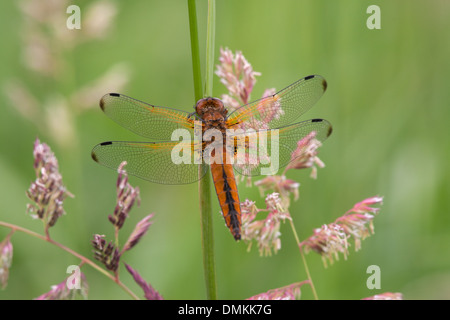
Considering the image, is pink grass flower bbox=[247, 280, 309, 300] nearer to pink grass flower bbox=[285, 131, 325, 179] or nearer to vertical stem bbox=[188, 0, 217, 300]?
vertical stem bbox=[188, 0, 217, 300]

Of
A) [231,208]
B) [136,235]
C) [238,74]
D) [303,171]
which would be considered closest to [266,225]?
[231,208]

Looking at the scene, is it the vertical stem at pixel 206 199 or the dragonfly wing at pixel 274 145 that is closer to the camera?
the vertical stem at pixel 206 199

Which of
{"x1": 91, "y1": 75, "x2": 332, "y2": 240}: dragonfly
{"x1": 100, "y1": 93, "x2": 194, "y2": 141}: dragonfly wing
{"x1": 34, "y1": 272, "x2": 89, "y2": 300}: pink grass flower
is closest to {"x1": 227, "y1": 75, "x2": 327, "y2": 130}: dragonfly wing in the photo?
{"x1": 91, "y1": 75, "x2": 332, "y2": 240}: dragonfly

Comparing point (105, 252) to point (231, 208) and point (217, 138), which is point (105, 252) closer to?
point (231, 208)

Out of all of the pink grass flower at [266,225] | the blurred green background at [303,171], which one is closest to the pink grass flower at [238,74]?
the pink grass flower at [266,225]

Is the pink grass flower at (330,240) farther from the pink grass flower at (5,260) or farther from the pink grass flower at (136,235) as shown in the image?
the pink grass flower at (5,260)
